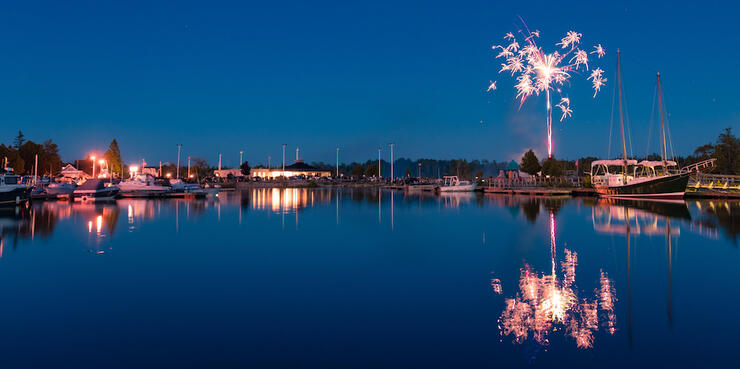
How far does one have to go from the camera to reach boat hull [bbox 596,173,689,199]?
131 feet

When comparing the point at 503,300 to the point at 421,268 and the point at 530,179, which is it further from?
the point at 530,179

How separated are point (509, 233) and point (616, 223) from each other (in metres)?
7.16

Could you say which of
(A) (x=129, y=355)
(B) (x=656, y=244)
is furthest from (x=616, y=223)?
(A) (x=129, y=355)

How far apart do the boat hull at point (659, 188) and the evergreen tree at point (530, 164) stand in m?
39.8

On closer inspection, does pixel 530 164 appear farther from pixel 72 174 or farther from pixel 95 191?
pixel 72 174

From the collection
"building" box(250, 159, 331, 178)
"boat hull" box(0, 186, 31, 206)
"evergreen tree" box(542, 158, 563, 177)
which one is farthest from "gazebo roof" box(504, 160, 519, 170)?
"boat hull" box(0, 186, 31, 206)

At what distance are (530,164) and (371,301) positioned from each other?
3226 inches

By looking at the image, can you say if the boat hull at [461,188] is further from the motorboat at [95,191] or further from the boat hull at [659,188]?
the motorboat at [95,191]

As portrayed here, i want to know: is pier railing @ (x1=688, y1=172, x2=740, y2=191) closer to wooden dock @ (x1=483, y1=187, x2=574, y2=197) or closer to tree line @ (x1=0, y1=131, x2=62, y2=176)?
wooden dock @ (x1=483, y1=187, x2=574, y2=197)

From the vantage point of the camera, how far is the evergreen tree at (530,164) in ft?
277

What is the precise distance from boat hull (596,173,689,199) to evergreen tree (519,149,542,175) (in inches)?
1568

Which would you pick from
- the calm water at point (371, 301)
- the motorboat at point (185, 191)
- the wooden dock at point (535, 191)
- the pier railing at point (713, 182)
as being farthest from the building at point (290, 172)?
the calm water at point (371, 301)

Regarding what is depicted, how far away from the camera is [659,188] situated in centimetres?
4097

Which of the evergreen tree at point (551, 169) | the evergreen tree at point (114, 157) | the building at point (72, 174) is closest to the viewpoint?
the evergreen tree at point (551, 169)
